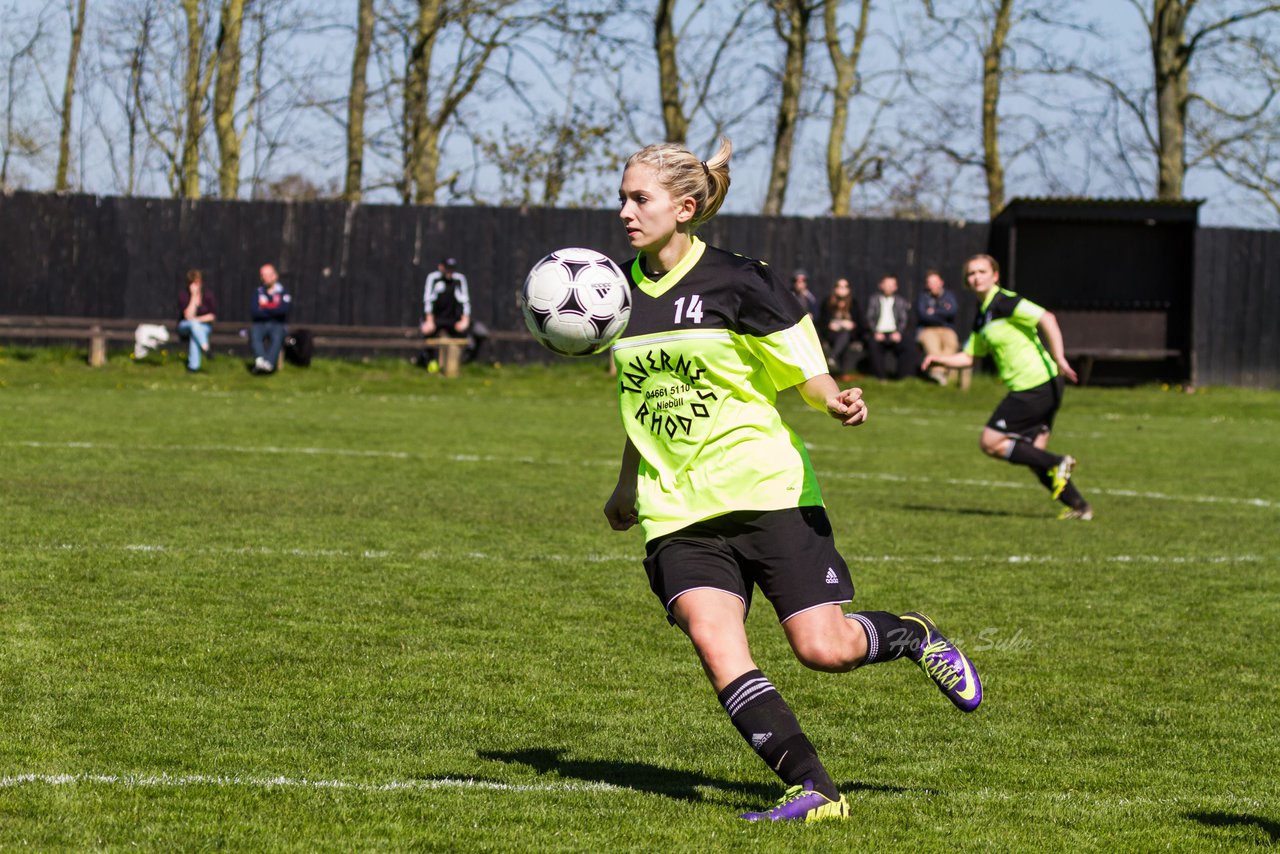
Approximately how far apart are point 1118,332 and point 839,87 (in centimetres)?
1279

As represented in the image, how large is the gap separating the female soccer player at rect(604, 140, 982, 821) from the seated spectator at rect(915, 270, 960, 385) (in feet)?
72.0

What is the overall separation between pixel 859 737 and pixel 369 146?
3346cm

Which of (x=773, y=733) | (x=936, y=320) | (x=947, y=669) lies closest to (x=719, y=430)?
(x=773, y=733)

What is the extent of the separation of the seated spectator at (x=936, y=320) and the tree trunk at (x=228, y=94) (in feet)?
54.7

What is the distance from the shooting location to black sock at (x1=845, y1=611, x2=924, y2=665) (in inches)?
199

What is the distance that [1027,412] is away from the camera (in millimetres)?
13438

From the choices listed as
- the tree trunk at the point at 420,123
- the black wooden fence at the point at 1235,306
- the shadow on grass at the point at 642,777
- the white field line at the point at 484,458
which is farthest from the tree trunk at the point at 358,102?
the shadow on grass at the point at 642,777

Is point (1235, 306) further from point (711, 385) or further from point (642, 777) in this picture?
point (711, 385)

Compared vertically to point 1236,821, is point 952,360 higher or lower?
higher

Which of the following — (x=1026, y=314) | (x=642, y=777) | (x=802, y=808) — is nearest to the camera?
(x=802, y=808)

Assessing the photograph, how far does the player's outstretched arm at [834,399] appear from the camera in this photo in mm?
4645

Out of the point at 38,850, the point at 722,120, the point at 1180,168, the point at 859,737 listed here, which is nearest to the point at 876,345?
the point at 1180,168

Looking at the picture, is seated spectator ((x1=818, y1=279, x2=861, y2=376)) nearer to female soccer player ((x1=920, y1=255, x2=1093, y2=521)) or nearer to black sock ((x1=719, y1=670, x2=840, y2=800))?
female soccer player ((x1=920, y1=255, x2=1093, y2=521))

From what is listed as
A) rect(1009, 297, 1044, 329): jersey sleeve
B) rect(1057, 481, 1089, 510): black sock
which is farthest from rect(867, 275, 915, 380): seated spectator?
rect(1057, 481, 1089, 510): black sock
